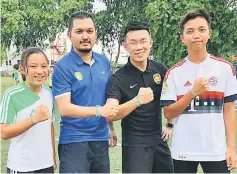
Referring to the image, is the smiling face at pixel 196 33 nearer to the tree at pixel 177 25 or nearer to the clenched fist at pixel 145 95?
the clenched fist at pixel 145 95

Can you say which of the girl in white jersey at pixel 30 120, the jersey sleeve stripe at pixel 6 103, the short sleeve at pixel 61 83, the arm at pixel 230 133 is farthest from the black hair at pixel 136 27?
the jersey sleeve stripe at pixel 6 103

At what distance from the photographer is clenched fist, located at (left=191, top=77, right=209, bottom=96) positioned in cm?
276

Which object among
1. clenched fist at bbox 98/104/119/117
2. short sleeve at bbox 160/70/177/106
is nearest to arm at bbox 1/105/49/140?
clenched fist at bbox 98/104/119/117

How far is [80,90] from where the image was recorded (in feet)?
10.3

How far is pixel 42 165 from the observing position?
311cm

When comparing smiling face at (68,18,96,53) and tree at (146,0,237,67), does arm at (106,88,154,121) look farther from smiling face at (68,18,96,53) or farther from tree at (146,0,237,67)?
tree at (146,0,237,67)

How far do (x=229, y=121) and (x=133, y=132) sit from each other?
0.78m

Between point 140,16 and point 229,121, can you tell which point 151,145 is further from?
point 140,16

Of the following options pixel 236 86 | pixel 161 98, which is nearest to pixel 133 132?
pixel 161 98

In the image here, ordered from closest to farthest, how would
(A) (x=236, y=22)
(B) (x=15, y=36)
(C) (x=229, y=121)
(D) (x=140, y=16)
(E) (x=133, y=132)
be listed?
(C) (x=229, y=121), (E) (x=133, y=132), (A) (x=236, y=22), (D) (x=140, y=16), (B) (x=15, y=36)

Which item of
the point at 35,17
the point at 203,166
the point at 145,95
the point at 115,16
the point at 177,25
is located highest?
the point at 115,16

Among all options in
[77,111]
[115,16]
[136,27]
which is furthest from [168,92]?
[115,16]

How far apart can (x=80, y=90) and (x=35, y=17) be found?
17678mm

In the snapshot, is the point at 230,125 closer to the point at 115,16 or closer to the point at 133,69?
the point at 133,69
